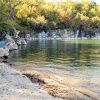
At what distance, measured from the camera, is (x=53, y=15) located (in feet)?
500

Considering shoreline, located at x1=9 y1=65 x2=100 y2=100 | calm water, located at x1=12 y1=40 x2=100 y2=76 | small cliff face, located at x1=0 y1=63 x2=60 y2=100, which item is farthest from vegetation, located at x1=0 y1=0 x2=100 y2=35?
small cliff face, located at x1=0 y1=63 x2=60 y2=100

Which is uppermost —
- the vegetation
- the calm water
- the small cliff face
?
the vegetation

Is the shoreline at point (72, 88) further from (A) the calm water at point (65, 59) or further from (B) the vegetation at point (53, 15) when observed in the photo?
(B) the vegetation at point (53, 15)

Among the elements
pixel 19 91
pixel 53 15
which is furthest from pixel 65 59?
pixel 53 15

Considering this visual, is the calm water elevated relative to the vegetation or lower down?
lower down

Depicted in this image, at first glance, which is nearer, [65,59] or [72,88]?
[72,88]

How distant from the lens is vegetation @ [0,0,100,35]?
133 metres

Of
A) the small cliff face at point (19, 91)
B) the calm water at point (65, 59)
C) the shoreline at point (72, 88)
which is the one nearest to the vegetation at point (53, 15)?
the calm water at point (65, 59)

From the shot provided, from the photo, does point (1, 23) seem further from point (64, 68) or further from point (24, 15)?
point (24, 15)

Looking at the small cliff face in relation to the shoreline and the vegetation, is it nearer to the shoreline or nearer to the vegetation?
the shoreline

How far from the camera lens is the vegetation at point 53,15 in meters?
133

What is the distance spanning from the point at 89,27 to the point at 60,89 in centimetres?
14387

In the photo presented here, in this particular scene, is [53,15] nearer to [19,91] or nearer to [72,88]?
[72,88]

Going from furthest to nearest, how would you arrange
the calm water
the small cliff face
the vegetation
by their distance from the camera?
the vegetation → the calm water → the small cliff face
